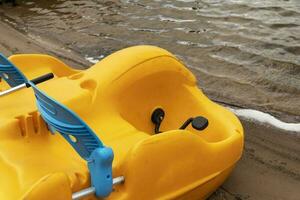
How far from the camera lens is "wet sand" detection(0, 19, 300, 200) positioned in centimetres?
285

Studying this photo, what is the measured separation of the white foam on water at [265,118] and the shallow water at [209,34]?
17 centimetres

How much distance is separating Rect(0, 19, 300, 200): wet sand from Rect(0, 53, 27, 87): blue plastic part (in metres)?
1.24

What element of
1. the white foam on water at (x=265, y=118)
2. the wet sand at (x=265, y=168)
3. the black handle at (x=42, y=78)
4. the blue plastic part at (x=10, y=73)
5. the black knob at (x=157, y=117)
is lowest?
the white foam on water at (x=265, y=118)

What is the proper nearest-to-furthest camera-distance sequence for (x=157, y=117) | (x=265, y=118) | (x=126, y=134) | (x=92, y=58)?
1. (x=126, y=134)
2. (x=157, y=117)
3. (x=265, y=118)
4. (x=92, y=58)

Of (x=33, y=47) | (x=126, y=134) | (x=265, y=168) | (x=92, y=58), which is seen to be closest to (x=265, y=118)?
(x=265, y=168)

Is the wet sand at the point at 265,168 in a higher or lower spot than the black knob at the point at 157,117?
lower

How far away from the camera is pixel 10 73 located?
264 centimetres

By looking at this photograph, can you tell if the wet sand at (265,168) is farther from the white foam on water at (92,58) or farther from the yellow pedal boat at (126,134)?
the white foam on water at (92,58)

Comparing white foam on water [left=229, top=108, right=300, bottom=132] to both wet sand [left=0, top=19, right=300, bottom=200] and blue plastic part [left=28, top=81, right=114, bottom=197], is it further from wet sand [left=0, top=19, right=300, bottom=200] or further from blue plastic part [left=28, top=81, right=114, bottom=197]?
blue plastic part [left=28, top=81, right=114, bottom=197]

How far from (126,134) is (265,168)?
1.07m

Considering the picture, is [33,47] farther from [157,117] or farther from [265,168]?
[265,168]

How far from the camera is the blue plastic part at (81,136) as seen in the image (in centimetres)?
188

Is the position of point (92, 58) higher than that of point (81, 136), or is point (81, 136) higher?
point (81, 136)

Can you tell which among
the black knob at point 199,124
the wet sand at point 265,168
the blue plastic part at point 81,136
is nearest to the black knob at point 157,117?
the black knob at point 199,124
